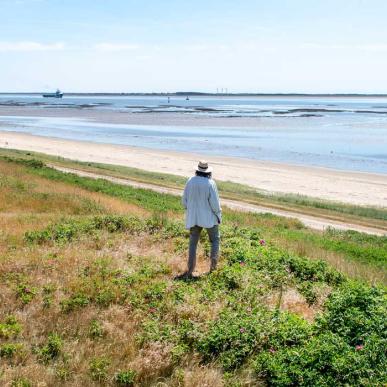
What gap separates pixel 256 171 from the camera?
4019 centimetres

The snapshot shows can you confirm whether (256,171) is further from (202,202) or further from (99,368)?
(99,368)

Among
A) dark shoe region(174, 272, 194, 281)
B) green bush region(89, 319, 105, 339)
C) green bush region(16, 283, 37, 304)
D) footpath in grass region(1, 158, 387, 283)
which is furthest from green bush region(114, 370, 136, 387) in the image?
footpath in grass region(1, 158, 387, 283)

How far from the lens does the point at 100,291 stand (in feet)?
27.4

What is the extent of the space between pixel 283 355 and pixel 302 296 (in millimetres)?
2502

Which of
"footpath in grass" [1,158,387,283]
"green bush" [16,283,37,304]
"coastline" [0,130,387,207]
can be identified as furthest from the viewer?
"coastline" [0,130,387,207]

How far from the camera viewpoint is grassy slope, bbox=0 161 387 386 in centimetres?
656

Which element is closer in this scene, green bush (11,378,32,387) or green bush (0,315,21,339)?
green bush (11,378,32,387)

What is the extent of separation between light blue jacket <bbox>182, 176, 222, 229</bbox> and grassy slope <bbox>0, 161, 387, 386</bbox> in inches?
41.1

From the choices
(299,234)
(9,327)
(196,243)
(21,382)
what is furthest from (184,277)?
(299,234)

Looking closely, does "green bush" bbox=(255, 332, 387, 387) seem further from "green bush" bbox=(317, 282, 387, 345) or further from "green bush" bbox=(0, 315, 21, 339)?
"green bush" bbox=(0, 315, 21, 339)

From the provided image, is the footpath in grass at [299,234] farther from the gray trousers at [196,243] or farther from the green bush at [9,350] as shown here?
the green bush at [9,350]

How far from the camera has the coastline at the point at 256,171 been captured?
32.2 m

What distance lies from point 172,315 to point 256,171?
3295 cm

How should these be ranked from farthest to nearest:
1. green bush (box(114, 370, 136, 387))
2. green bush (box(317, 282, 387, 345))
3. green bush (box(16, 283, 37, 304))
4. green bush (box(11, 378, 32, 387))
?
green bush (box(16, 283, 37, 304)) → green bush (box(317, 282, 387, 345)) → green bush (box(114, 370, 136, 387)) → green bush (box(11, 378, 32, 387))
